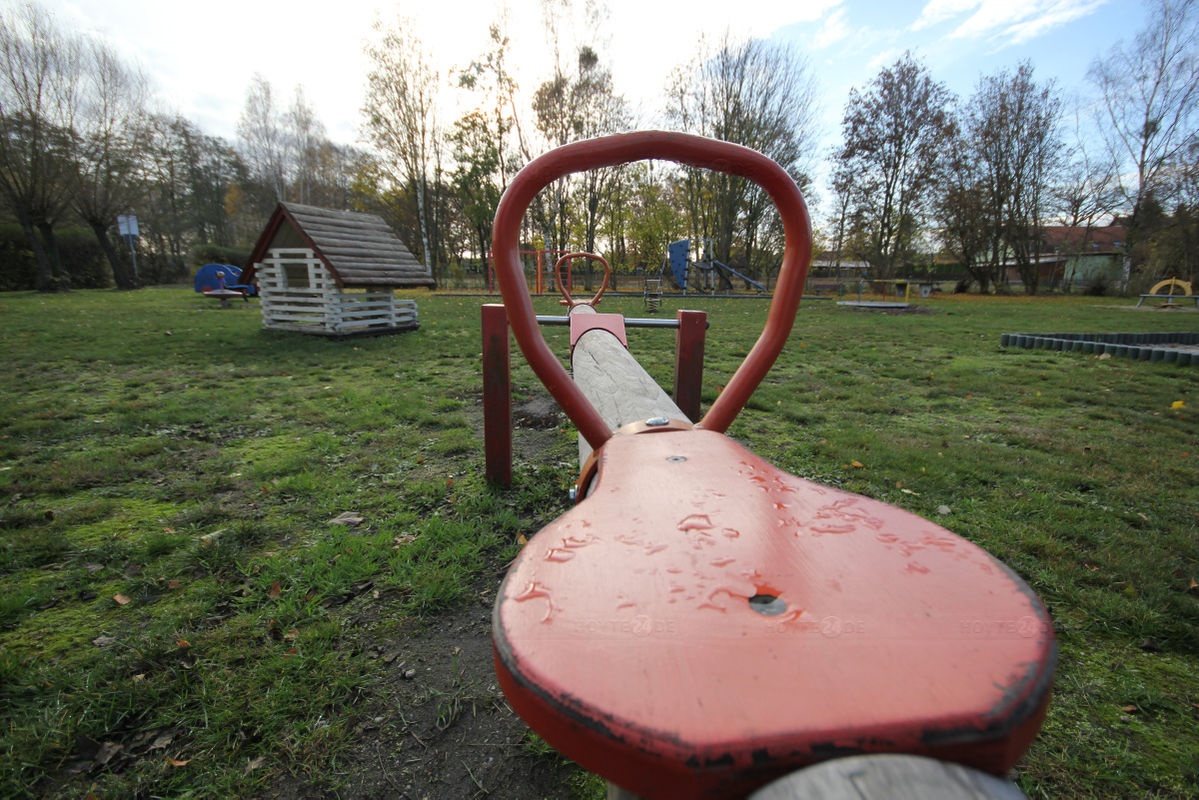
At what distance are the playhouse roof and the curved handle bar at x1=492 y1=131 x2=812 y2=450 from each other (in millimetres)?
6915

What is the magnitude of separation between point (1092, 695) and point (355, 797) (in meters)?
1.93

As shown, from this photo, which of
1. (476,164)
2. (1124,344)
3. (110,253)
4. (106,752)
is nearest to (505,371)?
(106,752)

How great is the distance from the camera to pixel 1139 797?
3.87ft

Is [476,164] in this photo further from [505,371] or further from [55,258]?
[505,371]

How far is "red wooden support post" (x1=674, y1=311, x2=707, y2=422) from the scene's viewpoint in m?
2.52

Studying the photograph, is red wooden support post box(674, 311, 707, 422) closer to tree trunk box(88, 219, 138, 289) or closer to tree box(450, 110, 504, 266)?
tree box(450, 110, 504, 266)

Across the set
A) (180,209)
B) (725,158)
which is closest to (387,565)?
(725,158)

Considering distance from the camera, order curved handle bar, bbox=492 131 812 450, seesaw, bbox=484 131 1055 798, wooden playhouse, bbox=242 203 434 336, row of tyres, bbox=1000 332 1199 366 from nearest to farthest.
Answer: seesaw, bbox=484 131 1055 798 → curved handle bar, bbox=492 131 812 450 → row of tyres, bbox=1000 332 1199 366 → wooden playhouse, bbox=242 203 434 336

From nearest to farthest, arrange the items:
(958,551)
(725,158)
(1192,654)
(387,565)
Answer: (958,551) < (725,158) < (1192,654) < (387,565)

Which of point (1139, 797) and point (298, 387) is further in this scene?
point (298, 387)

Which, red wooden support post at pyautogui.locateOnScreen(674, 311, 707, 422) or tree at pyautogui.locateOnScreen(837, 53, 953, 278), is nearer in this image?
red wooden support post at pyautogui.locateOnScreen(674, 311, 707, 422)

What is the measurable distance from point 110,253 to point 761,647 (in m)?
27.9

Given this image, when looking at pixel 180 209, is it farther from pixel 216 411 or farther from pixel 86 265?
pixel 216 411

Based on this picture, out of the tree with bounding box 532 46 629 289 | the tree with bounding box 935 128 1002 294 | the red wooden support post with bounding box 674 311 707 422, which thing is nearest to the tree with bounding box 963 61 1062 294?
the tree with bounding box 935 128 1002 294
